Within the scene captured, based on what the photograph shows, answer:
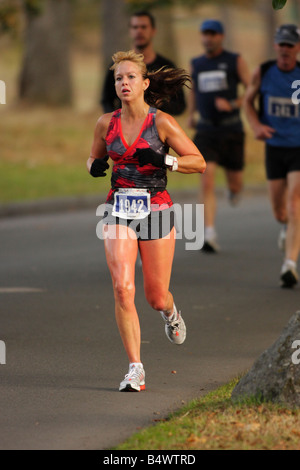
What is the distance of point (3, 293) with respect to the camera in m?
9.84

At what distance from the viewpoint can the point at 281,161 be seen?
33.6 ft

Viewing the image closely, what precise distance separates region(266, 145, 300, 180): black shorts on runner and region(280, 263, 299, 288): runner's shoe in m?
0.87

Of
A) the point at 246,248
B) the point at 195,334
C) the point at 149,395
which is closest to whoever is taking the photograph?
the point at 149,395

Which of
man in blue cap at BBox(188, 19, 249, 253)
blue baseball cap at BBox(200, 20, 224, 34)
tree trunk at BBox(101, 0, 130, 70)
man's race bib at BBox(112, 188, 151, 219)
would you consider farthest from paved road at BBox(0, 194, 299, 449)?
tree trunk at BBox(101, 0, 130, 70)

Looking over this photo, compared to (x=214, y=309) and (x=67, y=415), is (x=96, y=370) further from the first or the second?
(x=214, y=309)

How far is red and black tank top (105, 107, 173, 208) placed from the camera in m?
6.65

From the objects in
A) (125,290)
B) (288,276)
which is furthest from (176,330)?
(288,276)

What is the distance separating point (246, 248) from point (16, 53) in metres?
52.9

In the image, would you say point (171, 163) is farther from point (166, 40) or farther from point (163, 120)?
point (166, 40)

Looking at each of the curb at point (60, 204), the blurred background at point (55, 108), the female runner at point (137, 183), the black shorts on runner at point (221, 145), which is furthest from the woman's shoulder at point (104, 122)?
the blurred background at point (55, 108)

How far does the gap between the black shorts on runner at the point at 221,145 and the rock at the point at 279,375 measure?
6.52m

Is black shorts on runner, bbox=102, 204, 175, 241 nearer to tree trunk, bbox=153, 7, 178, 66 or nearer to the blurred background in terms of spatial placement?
the blurred background

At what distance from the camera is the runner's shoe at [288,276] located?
9.95 meters

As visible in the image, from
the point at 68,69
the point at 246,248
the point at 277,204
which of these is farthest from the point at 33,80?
the point at 277,204
